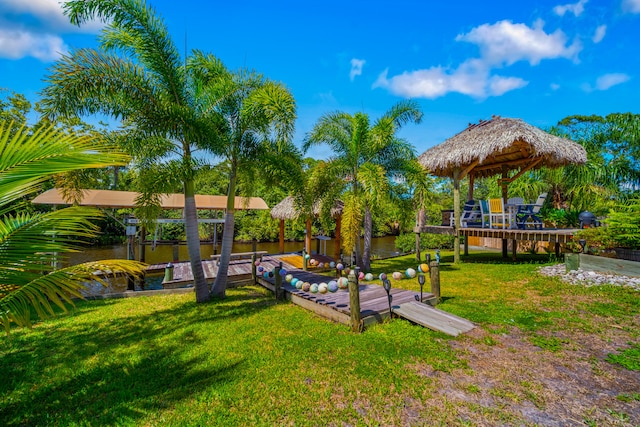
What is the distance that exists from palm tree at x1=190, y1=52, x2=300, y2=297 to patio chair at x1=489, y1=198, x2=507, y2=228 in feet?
26.3

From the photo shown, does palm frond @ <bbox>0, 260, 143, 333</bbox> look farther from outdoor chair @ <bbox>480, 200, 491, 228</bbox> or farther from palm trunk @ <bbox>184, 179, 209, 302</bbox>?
outdoor chair @ <bbox>480, 200, 491, 228</bbox>

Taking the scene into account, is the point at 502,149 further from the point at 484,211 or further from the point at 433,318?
the point at 433,318

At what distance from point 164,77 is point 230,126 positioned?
1758 mm

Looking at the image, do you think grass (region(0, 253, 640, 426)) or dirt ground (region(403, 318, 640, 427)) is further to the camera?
grass (region(0, 253, 640, 426))

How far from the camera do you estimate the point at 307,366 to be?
13.5 ft

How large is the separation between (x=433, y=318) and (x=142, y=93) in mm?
7504

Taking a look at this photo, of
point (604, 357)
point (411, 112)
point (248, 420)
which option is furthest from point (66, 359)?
point (411, 112)

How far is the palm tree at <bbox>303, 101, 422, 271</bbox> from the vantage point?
10.0 m

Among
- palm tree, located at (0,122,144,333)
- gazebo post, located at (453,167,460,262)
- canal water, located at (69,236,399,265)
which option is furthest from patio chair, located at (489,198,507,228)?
palm tree, located at (0,122,144,333)

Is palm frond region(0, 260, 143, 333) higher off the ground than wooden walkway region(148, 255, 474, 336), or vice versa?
palm frond region(0, 260, 143, 333)

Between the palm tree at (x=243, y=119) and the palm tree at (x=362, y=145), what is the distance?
2.90 m

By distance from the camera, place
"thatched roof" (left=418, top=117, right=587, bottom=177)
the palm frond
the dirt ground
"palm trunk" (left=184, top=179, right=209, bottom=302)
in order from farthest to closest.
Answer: "thatched roof" (left=418, top=117, right=587, bottom=177), "palm trunk" (left=184, top=179, right=209, bottom=302), the dirt ground, the palm frond

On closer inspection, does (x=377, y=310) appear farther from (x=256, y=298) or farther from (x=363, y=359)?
(x=256, y=298)

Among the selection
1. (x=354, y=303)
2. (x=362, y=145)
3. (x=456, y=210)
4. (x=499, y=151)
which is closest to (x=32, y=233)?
(x=354, y=303)
